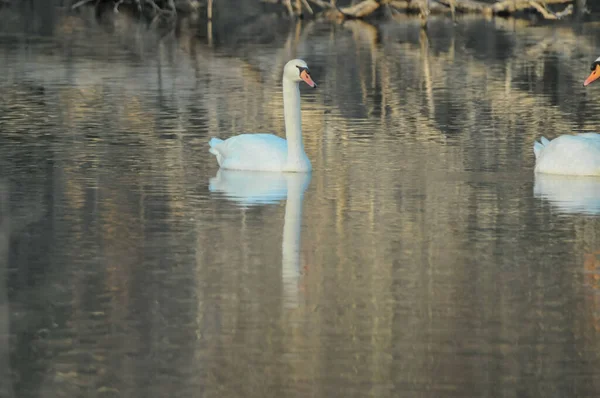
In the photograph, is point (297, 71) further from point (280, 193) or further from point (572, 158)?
point (572, 158)

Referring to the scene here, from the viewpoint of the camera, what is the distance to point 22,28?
136 feet

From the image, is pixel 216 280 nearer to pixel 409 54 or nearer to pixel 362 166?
pixel 362 166

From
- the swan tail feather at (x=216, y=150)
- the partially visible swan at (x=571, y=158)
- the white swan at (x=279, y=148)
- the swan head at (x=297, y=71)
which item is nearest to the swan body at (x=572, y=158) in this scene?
the partially visible swan at (x=571, y=158)

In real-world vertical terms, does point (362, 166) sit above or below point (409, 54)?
above

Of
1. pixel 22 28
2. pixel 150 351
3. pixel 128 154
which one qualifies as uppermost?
pixel 150 351

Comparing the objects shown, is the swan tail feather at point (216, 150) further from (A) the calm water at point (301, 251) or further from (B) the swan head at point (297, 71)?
(B) the swan head at point (297, 71)

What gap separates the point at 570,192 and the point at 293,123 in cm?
276

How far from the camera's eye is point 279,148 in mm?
15234

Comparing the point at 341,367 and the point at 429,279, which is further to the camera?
the point at 429,279

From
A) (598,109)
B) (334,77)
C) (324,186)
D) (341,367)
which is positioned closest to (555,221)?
(324,186)

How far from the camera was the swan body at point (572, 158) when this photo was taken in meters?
14.8

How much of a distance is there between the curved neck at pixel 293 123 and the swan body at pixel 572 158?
2182mm

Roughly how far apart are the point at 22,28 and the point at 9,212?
29.7 m

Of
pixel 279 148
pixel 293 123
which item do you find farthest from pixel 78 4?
pixel 279 148
